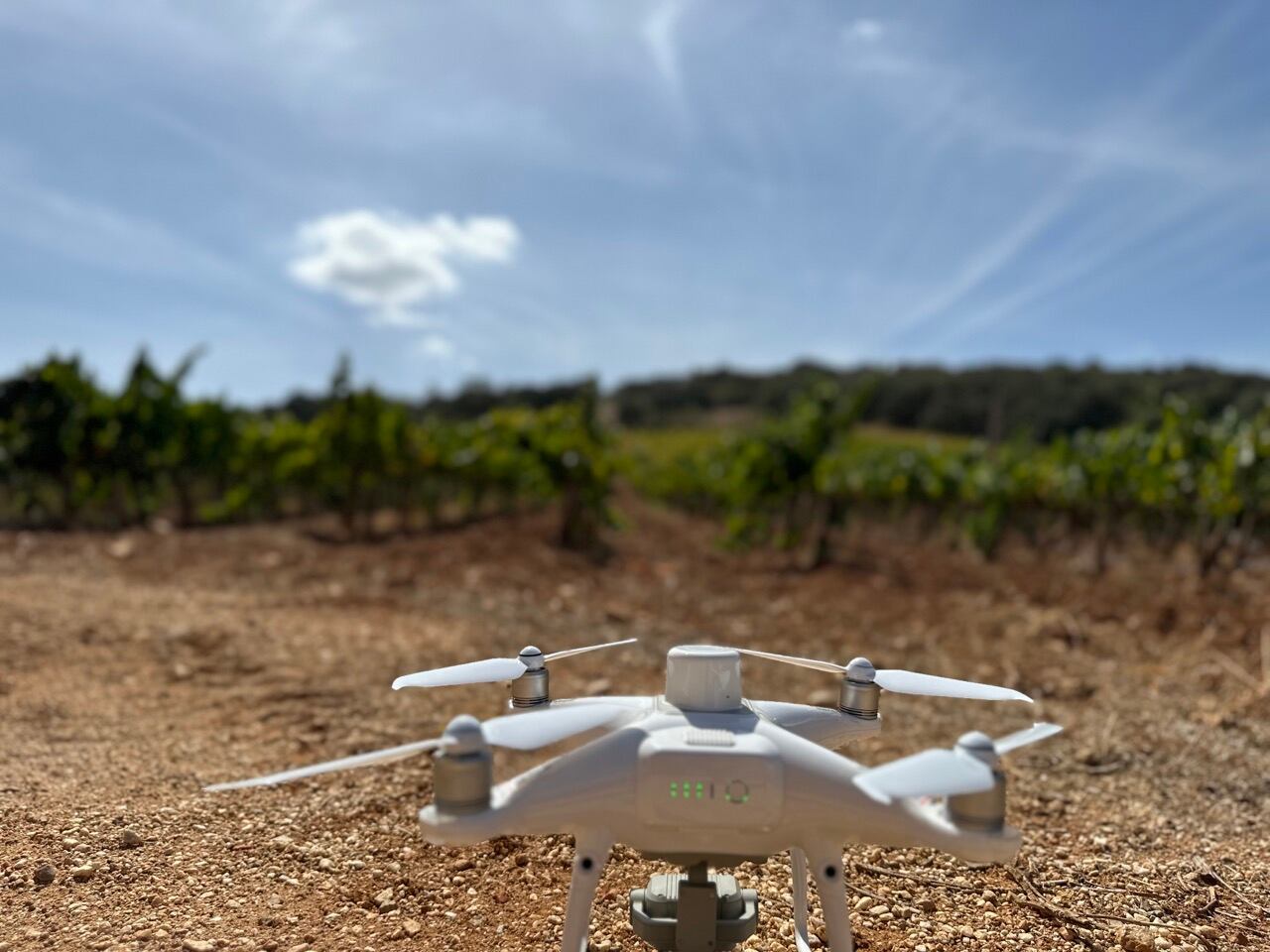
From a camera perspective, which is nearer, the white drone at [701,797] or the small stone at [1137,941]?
the white drone at [701,797]

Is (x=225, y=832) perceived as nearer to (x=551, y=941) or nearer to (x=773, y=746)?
(x=551, y=941)

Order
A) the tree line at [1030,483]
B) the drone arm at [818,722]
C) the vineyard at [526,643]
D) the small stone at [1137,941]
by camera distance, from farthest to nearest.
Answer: the tree line at [1030,483] → the vineyard at [526,643] → the small stone at [1137,941] → the drone arm at [818,722]

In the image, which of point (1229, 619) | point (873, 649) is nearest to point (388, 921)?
point (873, 649)

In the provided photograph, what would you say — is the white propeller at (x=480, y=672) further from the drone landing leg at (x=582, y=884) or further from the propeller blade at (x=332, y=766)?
the drone landing leg at (x=582, y=884)

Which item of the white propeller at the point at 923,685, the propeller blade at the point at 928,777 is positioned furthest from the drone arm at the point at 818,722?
the propeller blade at the point at 928,777

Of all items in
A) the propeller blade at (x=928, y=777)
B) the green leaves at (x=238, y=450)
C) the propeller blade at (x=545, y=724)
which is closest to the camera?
the propeller blade at (x=928, y=777)

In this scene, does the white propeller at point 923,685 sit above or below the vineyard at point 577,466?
below

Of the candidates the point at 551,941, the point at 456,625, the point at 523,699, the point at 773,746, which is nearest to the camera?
the point at 773,746

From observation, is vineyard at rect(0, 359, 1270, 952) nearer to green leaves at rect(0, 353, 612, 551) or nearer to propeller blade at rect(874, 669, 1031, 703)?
green leaves at rect(0, 353, 612, 551)
